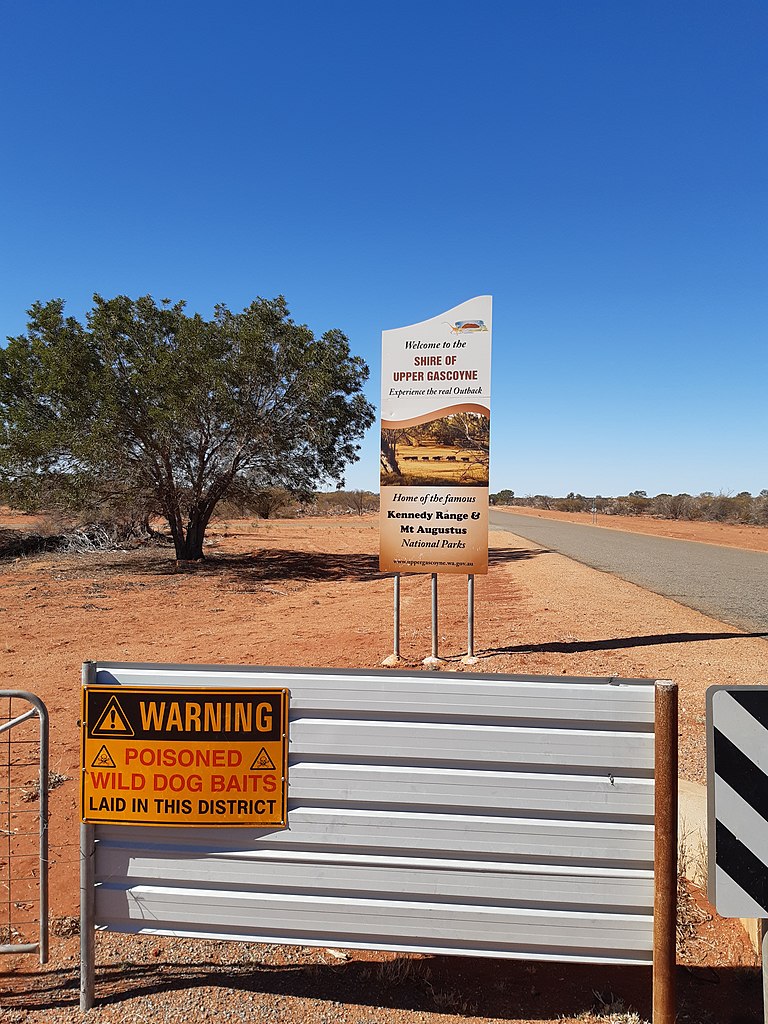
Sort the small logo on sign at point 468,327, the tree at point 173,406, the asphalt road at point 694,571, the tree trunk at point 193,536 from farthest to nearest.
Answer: the tree trunk at point 193,536 < the tree at point 173,406 < the asphalt road at point 694,571 < the small logo on sign at point 468,327

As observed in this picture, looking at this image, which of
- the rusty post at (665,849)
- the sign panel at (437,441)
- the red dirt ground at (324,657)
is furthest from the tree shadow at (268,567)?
the rusty post at (665,849)

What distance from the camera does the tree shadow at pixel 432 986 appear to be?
2650mm

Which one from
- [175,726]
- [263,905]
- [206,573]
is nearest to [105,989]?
[263,905]

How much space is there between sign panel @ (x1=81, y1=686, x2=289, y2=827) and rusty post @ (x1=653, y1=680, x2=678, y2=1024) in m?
1.43

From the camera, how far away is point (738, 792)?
238 centimetres

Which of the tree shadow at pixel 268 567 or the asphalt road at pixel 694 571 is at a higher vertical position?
the asphalt road at pixel 694 571

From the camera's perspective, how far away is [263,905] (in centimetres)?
261

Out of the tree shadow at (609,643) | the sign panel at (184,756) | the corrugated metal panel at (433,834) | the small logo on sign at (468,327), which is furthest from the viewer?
the tree shadow at (609,643)

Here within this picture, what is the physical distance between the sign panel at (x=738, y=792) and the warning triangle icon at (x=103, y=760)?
7.63ft

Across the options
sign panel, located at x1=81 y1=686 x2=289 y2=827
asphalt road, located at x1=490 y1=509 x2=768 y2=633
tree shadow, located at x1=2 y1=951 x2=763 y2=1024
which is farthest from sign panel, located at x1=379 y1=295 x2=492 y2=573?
sign panel, located at x1=81 y1=686 x2=289 y2=827

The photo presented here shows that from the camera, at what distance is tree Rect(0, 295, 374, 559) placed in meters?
18.2

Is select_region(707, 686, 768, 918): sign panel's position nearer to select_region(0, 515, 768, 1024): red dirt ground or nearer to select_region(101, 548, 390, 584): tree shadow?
select_region(0, 515, 768, 1024): red dirt ground

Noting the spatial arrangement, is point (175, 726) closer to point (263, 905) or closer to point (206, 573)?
point (263, 905)

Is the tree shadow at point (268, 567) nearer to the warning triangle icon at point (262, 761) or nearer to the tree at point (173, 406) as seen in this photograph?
the tree at point (173, 406)
